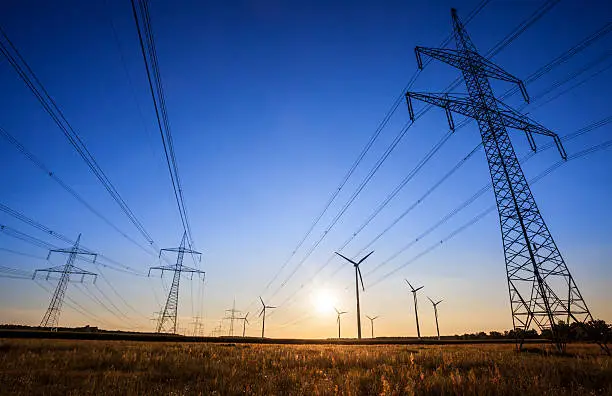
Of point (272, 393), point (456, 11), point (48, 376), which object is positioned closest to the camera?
point (272, 393)

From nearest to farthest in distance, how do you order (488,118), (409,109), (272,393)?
(272,393)
(409,109)
(488,118)

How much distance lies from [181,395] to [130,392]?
1129 mm

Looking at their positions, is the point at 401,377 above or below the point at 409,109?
below

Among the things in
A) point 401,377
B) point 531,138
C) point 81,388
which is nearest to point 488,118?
point 531,138

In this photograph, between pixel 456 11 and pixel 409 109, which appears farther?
pixel 456 11

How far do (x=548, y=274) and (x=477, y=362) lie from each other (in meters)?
10.9

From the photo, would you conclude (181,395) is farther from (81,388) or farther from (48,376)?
(48,376)

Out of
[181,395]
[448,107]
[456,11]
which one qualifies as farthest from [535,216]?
[181,395]

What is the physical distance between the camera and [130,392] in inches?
253

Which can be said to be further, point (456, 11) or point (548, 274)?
point (456, 11)

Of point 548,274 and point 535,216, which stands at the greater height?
point 535,216

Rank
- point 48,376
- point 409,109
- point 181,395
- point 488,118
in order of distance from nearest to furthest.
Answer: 1. point 181,395
2. point 48,376
3. point 409,109
4. point 488,118

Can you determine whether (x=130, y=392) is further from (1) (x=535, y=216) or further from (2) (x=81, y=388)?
(1) (x=535, y=216)

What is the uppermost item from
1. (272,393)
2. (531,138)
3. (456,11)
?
(456,11)
